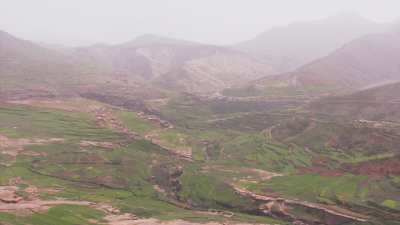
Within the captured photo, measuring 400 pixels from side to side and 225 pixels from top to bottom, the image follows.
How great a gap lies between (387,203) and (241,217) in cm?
1844

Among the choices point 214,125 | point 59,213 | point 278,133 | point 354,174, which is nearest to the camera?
point 59,213

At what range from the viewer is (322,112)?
122 m

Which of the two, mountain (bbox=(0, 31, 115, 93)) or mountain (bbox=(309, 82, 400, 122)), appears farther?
mountain (bbox=(0, 31, 115, 93))

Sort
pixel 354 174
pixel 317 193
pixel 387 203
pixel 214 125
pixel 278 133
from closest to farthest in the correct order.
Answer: pixel 387 203 → pixel 317 193 → pixel 354 174 → pixel 278 133 → pixel 214 125

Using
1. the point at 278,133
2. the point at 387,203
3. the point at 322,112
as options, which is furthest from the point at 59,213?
the point at 322,112

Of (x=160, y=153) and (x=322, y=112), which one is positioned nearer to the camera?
(x=160, y=153)

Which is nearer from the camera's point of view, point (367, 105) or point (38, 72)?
point (367, 105)

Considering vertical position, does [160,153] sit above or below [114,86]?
below

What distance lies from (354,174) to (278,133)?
29300 mm

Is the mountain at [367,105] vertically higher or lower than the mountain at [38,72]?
lower

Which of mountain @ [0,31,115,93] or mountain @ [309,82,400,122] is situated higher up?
mountain @ [0,31,115,93]

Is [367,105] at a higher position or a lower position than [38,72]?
lower

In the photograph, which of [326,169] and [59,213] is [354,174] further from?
[59,213]

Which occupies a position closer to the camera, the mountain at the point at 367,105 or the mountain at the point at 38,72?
the mountain at the point at 367,105
